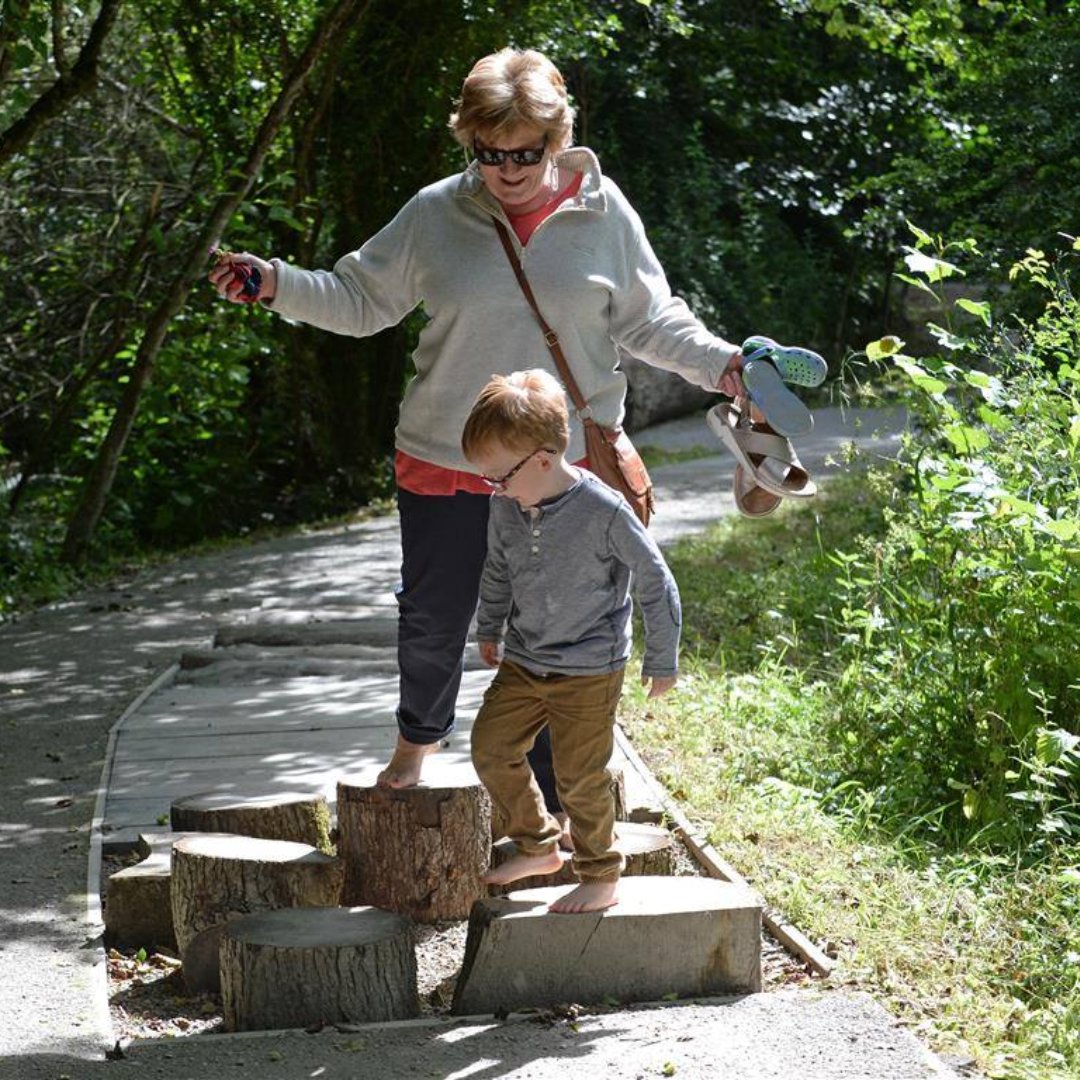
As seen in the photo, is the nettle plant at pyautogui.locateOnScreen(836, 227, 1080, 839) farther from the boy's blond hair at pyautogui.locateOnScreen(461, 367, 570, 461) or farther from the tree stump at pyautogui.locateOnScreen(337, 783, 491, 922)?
the boy's blond hair at pyautogui.locateOnScreen(461, 367, 570, 461)

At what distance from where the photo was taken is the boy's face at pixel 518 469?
12.7 feet

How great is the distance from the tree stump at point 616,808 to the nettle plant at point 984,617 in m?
1.08

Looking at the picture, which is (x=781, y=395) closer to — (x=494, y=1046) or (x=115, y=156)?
(x=494, y=1046)

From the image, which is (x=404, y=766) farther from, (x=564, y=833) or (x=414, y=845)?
(x=564, y=833)

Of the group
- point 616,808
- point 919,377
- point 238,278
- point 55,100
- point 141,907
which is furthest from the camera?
point 55,100

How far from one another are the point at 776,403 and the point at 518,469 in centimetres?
63

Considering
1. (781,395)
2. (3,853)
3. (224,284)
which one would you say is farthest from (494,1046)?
(3,853)

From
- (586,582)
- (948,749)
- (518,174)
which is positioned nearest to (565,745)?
(586,582)

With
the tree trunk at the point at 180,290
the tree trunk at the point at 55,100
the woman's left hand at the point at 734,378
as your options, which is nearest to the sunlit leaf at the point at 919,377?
the woman's left hand at the point at 734,378

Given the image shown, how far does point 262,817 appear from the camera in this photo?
4738mm

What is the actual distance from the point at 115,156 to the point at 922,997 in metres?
10.6

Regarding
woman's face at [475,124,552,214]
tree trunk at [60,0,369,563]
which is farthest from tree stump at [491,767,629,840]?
tree trunk at [60,0,369,563]

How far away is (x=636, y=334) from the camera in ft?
14.3

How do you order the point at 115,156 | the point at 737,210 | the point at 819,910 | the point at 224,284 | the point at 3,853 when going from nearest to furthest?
the point at 224,284
the point at 819,910
the point at 3,853
the point at 115,156
the point at 737,210
